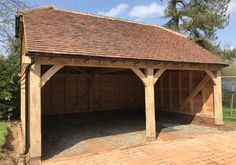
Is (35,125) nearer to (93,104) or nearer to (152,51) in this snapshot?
(152,51)

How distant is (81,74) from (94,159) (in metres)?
7.66

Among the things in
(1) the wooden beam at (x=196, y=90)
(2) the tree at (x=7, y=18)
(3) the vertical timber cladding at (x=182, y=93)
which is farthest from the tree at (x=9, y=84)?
(1) the wooden beam at (x=196, y=90)

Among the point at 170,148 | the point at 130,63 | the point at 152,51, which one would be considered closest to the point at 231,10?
the point at 152,51

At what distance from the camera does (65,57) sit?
6.02m

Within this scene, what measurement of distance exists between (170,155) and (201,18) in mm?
13907

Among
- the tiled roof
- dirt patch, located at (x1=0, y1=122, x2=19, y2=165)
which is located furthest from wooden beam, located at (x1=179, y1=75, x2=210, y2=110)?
dirt patch, located at (x1=0, y1=122, x2=19, y2=165)

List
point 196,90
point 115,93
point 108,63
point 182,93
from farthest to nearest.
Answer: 1. point 115,93
2. point 182,93
3. point 196,90
4. point 108,63

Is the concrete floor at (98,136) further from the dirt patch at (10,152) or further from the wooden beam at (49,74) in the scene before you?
the wooden beam at (49,74)

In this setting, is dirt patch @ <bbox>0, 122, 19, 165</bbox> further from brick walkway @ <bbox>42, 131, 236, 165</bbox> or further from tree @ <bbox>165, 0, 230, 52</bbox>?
tree @ <bbox>165, 0, 230, 52</bbox>

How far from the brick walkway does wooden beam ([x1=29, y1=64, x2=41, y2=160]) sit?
401 mm

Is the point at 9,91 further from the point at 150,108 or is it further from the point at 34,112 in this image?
the point at 150,108

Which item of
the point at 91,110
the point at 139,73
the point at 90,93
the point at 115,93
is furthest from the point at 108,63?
the point at 115,93

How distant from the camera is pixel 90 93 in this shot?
43.1 ft

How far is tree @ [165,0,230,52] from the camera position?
1736cm
